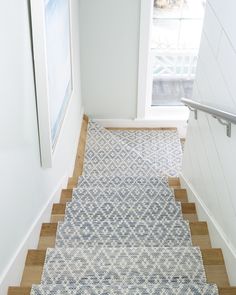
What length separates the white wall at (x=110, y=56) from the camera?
5.00 meters

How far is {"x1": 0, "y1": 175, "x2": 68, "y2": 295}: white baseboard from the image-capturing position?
2.11 meters

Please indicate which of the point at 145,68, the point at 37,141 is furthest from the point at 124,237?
the point at 145,68

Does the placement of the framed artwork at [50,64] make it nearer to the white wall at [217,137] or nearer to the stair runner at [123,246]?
the stair runner at [123,246]

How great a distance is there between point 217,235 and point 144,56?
10.3ft

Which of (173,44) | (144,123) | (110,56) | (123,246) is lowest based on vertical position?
(144,123)

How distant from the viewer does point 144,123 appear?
19.1 feet

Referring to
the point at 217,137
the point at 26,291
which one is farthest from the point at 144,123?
the point at 26,291

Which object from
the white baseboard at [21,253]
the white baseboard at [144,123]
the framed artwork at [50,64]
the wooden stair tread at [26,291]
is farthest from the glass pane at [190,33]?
the wooden stair tread at [26,291]

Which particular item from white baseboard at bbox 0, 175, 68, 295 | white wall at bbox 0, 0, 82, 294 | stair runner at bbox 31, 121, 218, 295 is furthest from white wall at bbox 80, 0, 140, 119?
white wall at bbox 0, 0, 82, 294

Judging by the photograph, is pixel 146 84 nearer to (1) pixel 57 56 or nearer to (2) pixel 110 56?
(2) pixel 110 56

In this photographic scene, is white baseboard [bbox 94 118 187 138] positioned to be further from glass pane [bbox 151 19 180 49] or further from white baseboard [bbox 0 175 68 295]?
white baseboard [bbox 0 175 68 295]

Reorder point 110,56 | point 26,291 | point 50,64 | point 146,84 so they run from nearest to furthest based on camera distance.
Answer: point 26,291
point 50,64
point 110,56
point 146,84

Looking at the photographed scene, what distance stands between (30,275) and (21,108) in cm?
98

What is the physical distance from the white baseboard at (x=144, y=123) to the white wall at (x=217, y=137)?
2418 millimetres
